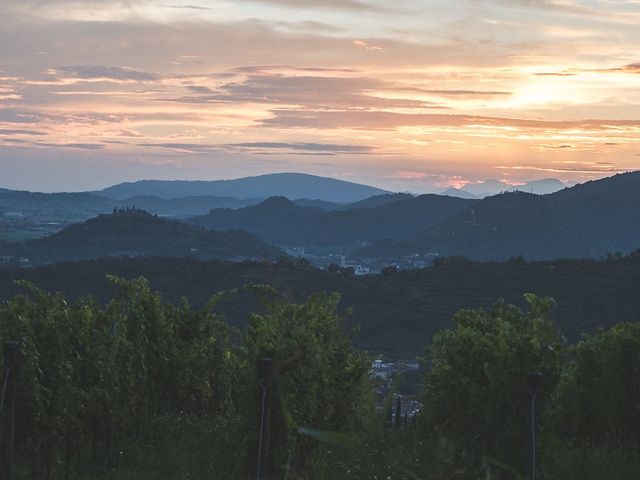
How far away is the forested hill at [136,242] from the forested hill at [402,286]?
55.5 meters

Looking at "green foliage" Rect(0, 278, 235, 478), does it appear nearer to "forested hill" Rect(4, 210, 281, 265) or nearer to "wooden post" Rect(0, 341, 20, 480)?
"wooden post" Rect(0, 341, 20, 480)

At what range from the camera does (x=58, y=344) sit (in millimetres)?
10594

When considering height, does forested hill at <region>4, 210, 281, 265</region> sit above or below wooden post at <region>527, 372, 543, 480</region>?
below

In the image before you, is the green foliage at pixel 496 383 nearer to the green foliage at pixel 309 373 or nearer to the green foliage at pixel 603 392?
the green foliage at pixel 309 373

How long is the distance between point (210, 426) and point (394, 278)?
309 feet

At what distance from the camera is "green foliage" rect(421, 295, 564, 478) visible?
8562mm

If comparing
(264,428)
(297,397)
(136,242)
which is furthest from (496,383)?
(136,242)

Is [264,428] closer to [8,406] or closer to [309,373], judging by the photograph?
[309,373]

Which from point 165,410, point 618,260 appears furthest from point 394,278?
point 165,410

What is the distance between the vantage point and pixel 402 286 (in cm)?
10131

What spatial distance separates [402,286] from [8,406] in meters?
94.3

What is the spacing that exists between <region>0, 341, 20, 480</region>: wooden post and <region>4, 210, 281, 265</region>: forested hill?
152 meters

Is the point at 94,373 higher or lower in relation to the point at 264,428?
lower

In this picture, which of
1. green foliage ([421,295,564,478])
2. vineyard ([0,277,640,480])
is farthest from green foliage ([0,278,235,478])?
green foliage ([421,295,564,478])
